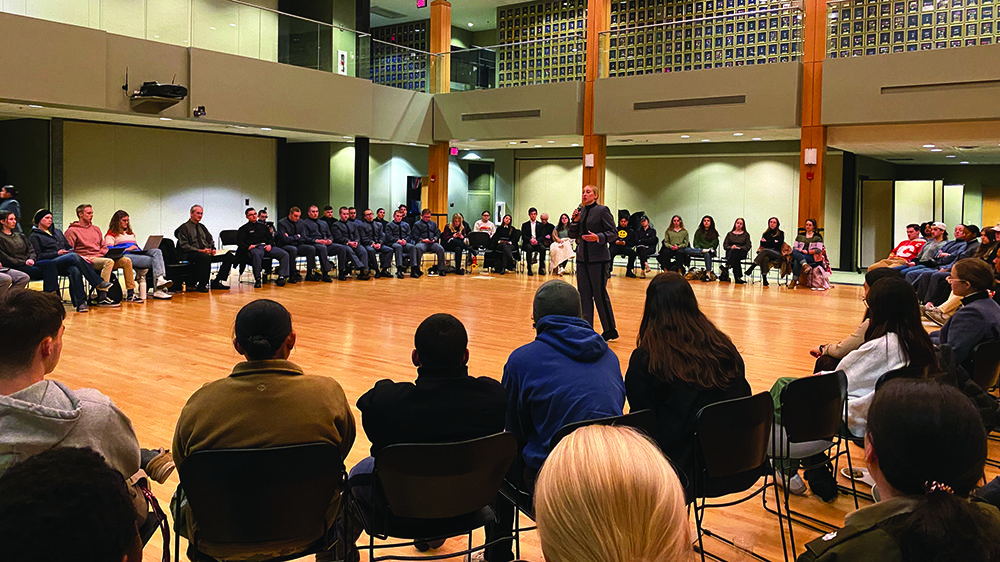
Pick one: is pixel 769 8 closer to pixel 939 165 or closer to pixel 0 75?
pixel 939 165

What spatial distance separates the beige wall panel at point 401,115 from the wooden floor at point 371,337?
14.9 ft

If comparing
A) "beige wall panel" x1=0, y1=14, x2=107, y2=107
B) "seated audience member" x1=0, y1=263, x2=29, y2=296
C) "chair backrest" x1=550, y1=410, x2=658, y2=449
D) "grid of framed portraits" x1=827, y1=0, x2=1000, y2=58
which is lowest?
"chair backrest" x1=550, y1=410, x2=658, y2=449

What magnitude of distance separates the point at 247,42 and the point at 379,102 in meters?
3.32

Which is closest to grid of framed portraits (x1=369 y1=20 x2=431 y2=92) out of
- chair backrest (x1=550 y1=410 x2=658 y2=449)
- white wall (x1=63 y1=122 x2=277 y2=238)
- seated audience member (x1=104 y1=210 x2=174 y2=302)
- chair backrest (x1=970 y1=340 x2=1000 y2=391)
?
white wall (x1=63 y1=122 x2=277 y2=238)

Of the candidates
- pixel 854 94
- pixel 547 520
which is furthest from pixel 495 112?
pixel 547 520

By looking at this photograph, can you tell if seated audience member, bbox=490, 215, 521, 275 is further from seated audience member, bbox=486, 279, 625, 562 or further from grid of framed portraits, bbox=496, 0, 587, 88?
seated audience member, bbox=486, 279, 625, 562

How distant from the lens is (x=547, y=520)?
115 cm

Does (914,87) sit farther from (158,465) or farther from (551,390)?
(158,465)

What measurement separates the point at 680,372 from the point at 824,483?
134 centimetres

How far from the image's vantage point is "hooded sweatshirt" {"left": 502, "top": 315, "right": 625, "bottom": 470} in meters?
2.95

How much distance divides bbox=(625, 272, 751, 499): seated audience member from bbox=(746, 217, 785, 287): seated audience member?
11525 mm

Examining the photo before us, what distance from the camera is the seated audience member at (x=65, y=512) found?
991 millimetres

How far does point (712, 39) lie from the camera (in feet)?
49.0

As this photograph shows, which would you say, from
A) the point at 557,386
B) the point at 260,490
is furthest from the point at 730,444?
the point at 260,490
